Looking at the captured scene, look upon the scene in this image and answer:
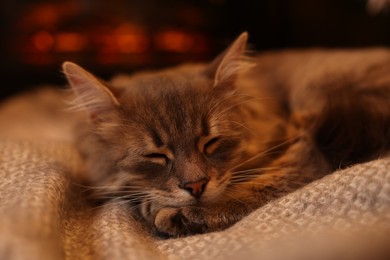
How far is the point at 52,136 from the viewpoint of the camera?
2.22 meters

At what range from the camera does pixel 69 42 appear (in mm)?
3221

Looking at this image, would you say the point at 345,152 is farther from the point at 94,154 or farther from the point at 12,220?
the point at 12,220

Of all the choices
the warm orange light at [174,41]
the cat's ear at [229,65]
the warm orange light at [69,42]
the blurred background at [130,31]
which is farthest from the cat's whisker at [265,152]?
the warm orange light at [69,42]

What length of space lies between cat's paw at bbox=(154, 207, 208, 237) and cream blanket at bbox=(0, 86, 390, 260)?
5cm

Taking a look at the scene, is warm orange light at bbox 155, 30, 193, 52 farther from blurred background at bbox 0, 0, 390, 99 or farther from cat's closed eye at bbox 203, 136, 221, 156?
cat's closed eye at bbox 203, 136, 221, 156

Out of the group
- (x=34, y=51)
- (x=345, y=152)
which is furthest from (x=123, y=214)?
(x=34, y=51)

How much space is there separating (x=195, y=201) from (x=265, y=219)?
219 mm

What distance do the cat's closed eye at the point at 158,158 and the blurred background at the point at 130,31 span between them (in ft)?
6.37

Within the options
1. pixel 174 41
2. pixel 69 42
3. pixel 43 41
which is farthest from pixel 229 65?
pixel 43 41

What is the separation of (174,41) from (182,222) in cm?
225

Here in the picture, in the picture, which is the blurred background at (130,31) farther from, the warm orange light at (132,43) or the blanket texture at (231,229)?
the blanket texture at (231,229)

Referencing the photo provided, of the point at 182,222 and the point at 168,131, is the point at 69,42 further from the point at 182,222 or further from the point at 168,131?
the point at 182,222

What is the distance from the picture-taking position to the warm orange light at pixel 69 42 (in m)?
3.21

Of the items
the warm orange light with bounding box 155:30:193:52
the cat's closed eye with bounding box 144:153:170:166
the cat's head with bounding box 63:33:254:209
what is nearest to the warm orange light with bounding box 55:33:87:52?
the warm orange light with bounding box 155:30:193:52
